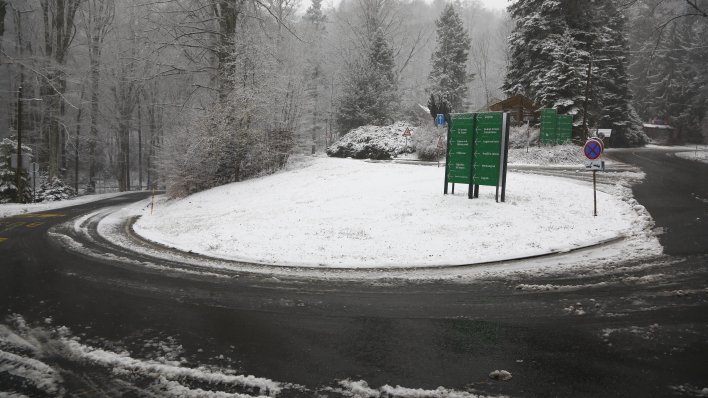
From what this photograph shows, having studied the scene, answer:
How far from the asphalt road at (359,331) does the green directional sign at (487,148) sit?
4804 millimetres

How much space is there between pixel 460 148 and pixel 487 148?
806mm

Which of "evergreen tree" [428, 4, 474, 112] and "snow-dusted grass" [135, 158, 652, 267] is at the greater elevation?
"evergreen tree" [428, 4, 474, 112]

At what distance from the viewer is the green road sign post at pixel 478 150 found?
1112cm

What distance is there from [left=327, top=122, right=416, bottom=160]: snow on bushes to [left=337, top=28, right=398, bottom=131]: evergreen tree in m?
2.87

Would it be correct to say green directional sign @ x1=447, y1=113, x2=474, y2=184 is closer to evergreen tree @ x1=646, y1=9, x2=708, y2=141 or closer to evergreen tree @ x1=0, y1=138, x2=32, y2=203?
evergreen tree @ x1=0, y1=138, x2=32, y2=203

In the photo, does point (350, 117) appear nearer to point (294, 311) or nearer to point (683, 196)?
point (683, 196)

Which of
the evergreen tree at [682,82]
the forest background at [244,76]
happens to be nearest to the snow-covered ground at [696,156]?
the forest background at [244,76]

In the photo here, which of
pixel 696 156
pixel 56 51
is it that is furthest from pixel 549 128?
pixel 56 51

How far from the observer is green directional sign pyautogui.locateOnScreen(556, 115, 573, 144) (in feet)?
87.9

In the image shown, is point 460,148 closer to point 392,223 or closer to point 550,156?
point 392,223

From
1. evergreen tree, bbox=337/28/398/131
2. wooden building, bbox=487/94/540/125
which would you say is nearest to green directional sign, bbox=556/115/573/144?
wooden building, bbox=487/94/540/125

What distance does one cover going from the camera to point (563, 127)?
26.8 m

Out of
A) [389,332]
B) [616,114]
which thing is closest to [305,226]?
[389,332]

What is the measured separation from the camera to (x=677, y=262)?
677cm
